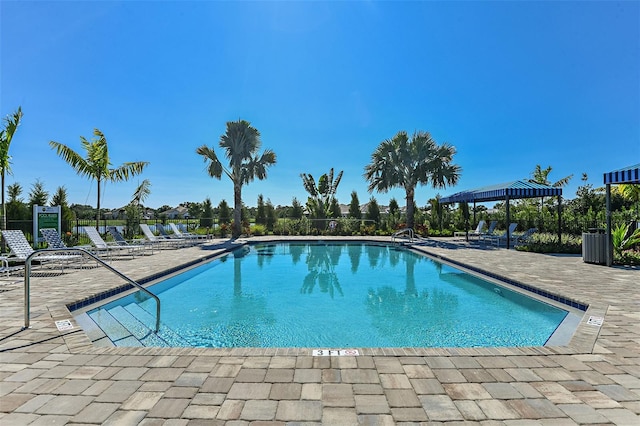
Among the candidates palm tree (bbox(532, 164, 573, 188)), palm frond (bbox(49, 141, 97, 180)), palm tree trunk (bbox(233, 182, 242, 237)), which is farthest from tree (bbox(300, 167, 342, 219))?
palm tree (bbox(532, 164, 573, 188))

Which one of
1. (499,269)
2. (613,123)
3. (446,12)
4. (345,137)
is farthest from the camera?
(345,137)

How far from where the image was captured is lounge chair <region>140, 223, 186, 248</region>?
12.7 m

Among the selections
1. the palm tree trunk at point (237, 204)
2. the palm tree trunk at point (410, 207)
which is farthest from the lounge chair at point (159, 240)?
the palm tree trunk at point (410, 207)

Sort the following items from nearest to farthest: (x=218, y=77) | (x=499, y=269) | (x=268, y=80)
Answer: (x=499, y=269)
(x=218, y=77)
(x=268, y=80)

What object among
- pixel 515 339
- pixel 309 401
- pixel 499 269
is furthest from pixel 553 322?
pixel 309 401

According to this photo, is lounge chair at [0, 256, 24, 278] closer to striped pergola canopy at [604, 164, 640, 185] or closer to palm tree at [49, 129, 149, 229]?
palm tree at [49, 129, 149, 229]

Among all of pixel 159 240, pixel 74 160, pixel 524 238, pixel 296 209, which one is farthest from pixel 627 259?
pixel 296 209

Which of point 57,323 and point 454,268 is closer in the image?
point 57,323

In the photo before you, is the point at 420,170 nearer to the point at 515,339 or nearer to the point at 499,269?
the point at 499,269

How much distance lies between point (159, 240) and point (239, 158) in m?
7.46

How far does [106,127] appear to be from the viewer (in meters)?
14.0

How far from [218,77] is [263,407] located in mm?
12941

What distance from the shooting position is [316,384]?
8.11ft

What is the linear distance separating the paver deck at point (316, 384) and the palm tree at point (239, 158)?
15.3 meters
